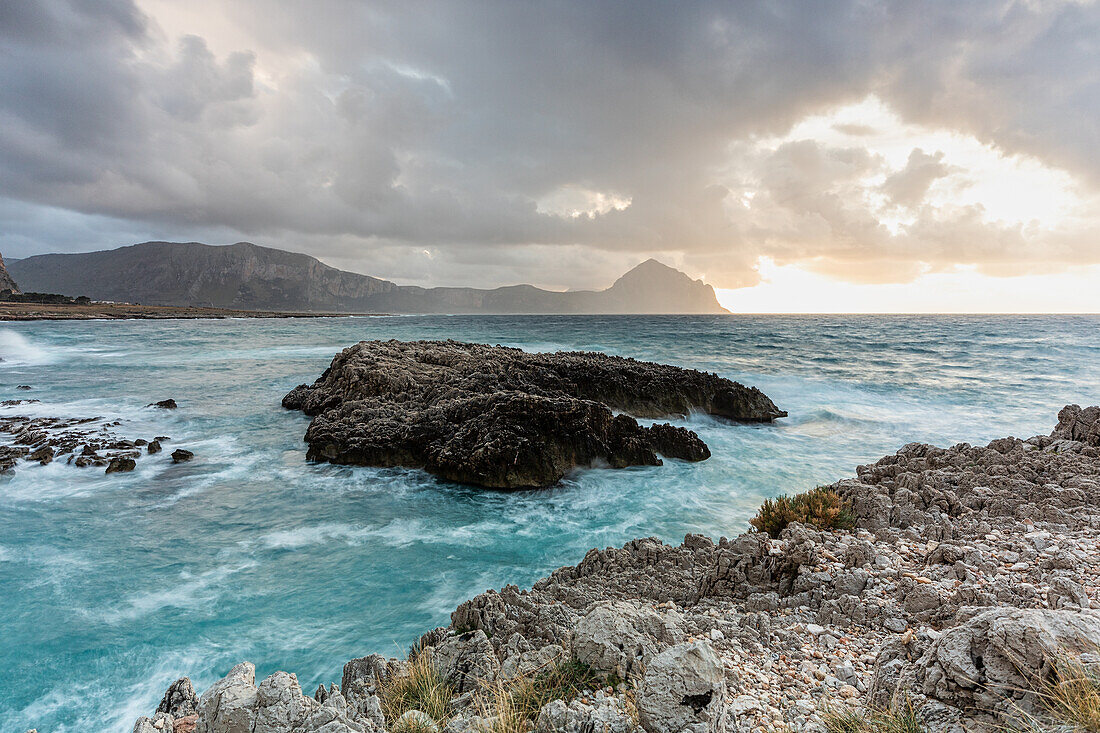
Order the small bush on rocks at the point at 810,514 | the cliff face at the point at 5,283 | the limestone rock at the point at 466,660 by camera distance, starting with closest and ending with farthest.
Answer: the limestone rock at the point at 466,660 → the small bush on rocks at the point at 810,514 → the cliff face at the point at 5,283

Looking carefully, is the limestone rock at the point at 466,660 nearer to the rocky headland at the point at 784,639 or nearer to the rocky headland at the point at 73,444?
the rocky headland at the point at 784,639

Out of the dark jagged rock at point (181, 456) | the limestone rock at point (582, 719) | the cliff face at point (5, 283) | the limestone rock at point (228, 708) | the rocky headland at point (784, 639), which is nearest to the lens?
the rocky headland at point (784, 639)

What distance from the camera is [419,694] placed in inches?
177

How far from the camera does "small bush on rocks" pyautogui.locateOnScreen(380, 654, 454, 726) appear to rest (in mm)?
4227

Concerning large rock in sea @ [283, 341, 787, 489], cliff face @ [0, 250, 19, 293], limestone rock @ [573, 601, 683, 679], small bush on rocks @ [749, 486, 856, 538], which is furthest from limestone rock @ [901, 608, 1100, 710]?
cliff face @ [0, 250, 19, 293]

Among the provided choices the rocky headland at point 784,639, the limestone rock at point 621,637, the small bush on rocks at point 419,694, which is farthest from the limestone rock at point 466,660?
the limestone rock at point 621,637

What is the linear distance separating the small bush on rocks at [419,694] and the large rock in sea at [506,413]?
8917 millimetres

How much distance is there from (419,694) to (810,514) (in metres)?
6.29

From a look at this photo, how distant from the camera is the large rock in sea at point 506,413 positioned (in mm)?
14320

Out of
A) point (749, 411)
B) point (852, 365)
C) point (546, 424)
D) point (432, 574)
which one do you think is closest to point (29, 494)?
point (432, 574)

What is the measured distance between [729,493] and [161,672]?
13062mm

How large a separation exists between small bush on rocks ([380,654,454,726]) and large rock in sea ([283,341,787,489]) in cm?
892

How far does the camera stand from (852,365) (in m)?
40.2

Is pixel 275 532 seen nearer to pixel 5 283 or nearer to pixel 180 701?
pixel 180 701
